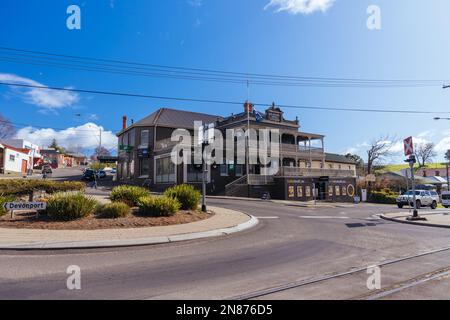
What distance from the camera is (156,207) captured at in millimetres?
12883

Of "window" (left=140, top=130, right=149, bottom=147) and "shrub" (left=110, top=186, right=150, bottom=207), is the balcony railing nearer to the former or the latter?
"window" (left=140, top=130, right=149, bottom=147)

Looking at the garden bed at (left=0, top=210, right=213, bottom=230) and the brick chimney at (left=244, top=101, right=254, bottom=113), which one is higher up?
the brick chimney at (left=244, top=101, right=254, bottom=113)

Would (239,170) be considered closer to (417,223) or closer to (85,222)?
(417,223)

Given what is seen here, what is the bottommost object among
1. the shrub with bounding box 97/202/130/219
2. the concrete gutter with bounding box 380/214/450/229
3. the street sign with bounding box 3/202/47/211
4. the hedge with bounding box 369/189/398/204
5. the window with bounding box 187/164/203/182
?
the hedge with bounding box 369/189/398/204

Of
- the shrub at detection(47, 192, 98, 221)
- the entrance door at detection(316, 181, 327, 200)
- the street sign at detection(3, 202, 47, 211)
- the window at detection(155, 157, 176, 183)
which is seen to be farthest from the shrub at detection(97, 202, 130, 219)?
the entrance door at detection(316, 181, 327, 200)

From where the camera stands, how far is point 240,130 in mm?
37500

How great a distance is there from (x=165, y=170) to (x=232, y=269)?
28.8m

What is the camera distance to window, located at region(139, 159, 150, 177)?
38.2 m

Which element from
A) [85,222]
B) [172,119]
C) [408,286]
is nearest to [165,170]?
[172,119]

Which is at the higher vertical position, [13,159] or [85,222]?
[13,159]

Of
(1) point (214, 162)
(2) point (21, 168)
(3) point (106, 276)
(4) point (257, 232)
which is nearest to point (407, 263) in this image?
(4) point (257, 232)

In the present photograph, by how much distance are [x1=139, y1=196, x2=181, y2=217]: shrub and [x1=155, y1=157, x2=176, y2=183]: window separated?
1957cm
